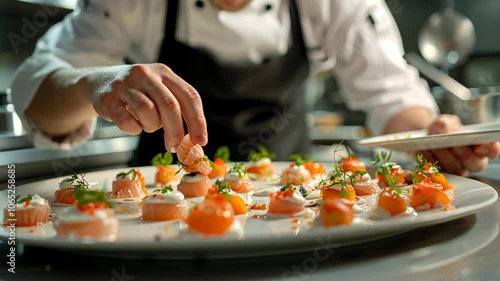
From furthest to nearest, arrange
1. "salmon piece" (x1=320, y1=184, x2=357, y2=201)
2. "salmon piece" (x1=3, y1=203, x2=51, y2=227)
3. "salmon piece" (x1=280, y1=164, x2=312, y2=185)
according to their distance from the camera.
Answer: "salmon piece" (x1=280, y1=164, x2=312, y2=185), "salmon piece" (x1=320, y1=184, x2=357, y2=201), "salmon piece" (x1=3, y1=203, x2=51, y2=227)

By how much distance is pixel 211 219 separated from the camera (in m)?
0.79

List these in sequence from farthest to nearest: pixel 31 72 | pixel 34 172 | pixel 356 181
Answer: pixel 34 172
pixel 31 72
pixel 356 181

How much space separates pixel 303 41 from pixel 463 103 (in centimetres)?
60

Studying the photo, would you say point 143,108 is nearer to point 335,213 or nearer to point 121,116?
point 121,116

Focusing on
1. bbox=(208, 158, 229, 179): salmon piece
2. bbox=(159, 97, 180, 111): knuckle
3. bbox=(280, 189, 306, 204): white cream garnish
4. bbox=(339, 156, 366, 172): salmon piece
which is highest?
bbox=(159, 97, 180, 111): knuckle

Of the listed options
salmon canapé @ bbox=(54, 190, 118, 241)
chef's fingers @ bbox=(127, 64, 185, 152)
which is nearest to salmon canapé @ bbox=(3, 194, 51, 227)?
salmon canapé @ bbox=(54, 190, 118, 241)

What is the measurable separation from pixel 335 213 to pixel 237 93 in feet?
3.71

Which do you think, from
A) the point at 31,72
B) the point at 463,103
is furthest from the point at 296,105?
the point at 31,72

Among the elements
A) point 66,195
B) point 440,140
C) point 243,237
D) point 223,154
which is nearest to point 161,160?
point 223,154

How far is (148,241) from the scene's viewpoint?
0.69 m

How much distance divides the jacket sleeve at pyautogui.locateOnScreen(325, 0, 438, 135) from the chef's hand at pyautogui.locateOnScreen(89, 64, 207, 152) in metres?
1.07

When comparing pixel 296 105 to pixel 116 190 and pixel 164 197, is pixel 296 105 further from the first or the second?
pixel 164 197

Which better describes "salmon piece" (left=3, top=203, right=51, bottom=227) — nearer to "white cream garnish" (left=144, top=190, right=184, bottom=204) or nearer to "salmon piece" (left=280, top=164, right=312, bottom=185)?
"white cream garnish" (left=144, top=190, right=184, bottom=204)

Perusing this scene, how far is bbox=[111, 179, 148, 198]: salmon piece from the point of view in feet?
4.02
